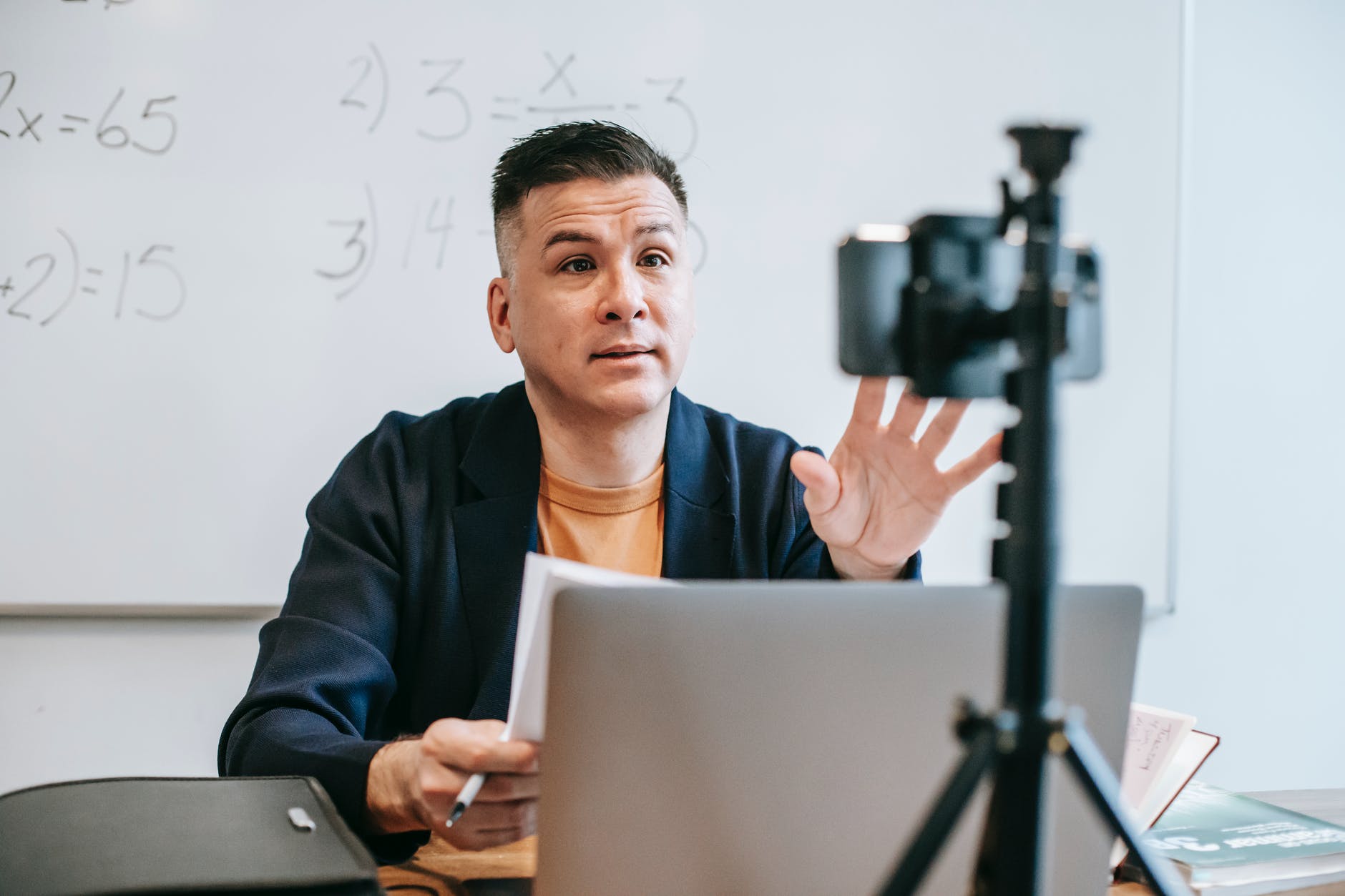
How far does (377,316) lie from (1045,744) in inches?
55.2

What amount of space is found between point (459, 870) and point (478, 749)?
8.6 inches

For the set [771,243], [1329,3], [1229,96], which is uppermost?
[1329,3]

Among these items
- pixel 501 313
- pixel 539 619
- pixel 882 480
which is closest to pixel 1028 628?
pixel 539 619

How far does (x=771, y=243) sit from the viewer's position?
1.82 m

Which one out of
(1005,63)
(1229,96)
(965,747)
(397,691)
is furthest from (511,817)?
(1229,96)

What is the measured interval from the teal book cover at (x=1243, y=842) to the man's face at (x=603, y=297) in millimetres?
719

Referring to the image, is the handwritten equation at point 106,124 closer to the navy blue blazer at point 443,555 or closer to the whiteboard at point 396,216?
the whiteboard at point 396,216

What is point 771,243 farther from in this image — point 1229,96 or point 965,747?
point 965,747

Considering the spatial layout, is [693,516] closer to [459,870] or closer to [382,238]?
[459,870]

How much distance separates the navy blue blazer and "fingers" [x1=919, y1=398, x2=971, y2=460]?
0.56ft

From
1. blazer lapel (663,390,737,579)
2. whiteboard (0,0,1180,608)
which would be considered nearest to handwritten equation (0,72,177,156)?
whiteboard (0,0,1180,608)

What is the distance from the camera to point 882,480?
111 centimetres

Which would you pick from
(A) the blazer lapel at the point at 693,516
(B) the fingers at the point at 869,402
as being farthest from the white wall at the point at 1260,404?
(B) the fingers at the point at 869,402

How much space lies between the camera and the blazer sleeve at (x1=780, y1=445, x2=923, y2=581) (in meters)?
1.34
